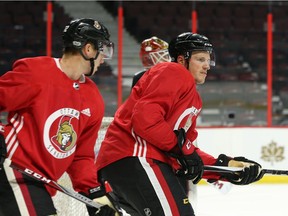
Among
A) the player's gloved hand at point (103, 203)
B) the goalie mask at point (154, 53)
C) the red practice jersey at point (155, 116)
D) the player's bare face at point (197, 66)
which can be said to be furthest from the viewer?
the goalie mask at point (154, 53)

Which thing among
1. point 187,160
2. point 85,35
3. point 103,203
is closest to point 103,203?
point 103,203

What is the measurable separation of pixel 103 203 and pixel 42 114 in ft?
1.15

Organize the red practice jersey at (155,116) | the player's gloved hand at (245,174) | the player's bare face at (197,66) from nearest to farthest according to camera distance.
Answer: the red practice jersey at (155,116)
the player's bare face at (197,66)
the player's gloved hand at (245,174)

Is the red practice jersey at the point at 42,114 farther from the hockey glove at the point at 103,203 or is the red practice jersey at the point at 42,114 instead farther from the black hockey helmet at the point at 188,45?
the black hockey helmet at the point at 188,45

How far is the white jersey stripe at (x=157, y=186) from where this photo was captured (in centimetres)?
219

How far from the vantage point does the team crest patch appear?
74.2 inches

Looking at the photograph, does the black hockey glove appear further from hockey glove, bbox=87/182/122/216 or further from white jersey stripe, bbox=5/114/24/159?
hockey glove, bbox=87/182/122/216

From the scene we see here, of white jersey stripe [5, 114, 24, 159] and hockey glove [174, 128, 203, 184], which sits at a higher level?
white jersey stripe [5, 114, 24, 159]

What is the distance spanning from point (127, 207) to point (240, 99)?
4411 millimetres

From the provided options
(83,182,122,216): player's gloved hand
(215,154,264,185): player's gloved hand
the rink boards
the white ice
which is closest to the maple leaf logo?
the rink boards

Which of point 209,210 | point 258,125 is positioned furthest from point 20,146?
point 258,125

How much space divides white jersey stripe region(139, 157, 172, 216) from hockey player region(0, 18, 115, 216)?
227 mm

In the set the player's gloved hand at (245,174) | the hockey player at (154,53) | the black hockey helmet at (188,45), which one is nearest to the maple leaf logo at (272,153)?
the hockey player at (154,53)

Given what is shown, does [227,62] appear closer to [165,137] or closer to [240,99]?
[240,99]
